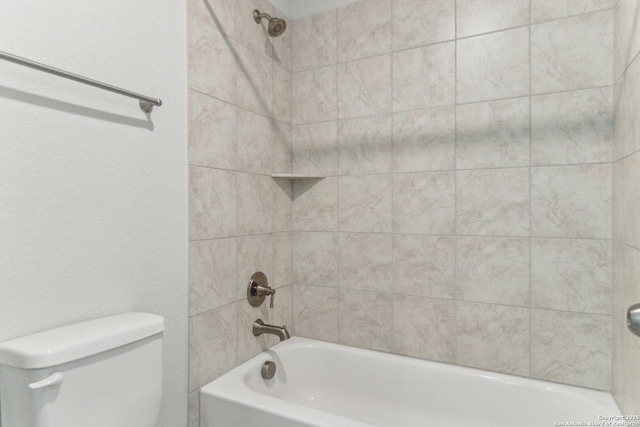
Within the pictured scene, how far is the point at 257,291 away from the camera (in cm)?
178

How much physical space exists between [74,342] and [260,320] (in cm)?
97

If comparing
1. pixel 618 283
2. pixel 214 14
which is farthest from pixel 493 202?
pixel 214 14

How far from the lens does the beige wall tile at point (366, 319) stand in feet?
6.07

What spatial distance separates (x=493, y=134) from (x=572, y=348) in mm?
941

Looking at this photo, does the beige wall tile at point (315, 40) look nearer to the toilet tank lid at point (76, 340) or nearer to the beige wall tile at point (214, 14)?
the beige wall tile at point (214, 14)

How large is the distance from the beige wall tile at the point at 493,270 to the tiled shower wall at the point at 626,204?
313mm

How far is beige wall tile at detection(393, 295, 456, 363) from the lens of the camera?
1703 millimetres

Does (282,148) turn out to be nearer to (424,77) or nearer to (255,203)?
(255,203)

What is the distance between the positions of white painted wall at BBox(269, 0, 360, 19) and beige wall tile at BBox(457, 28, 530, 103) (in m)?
0.72

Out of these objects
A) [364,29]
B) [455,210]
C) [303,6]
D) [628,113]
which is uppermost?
[303,6]

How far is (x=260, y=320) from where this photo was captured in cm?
182

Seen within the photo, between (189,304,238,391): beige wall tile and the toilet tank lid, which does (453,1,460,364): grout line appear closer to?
(189,304,238,391): beige wall tile

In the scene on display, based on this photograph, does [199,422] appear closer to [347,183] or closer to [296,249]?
[296,249]

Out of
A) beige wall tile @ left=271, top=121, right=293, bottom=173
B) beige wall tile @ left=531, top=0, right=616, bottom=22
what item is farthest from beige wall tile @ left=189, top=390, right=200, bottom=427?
beige wall tile @ left=531, top=0, right=616, bottom=22
